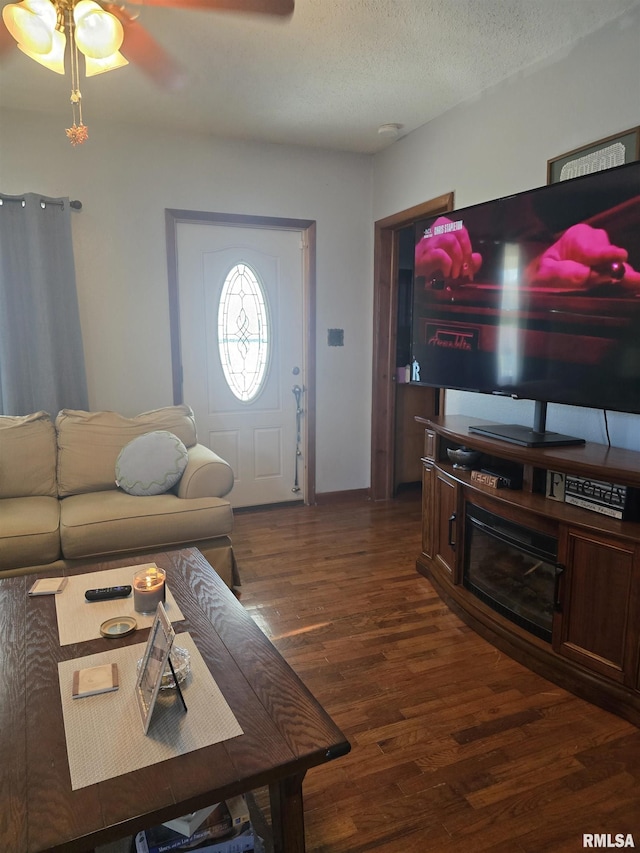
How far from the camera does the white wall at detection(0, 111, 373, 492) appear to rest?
350cm

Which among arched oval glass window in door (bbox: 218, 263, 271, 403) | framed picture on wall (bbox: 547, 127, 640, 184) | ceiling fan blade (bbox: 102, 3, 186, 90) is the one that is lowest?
arched oval glass window in door (bbox: 218, 263, 271, 403)

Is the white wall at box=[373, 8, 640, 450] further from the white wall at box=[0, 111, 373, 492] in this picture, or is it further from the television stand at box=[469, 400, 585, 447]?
the white wall at box=[0, 111, 373, 492]

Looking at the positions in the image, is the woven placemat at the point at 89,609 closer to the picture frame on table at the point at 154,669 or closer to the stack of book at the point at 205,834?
the picture frame on table at the point at 154,669

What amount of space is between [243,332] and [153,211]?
39.4 inches

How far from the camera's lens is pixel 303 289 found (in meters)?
4.26

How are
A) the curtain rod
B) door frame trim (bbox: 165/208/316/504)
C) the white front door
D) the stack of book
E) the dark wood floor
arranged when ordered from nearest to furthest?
the stack of book → the dark wood floor → the curtain rod → door frame trim (bbox: 165/208/316/504) → the white front door

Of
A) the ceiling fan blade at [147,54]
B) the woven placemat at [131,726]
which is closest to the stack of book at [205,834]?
the woven placemat at [131,726]

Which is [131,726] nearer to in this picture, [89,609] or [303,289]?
[89,609]

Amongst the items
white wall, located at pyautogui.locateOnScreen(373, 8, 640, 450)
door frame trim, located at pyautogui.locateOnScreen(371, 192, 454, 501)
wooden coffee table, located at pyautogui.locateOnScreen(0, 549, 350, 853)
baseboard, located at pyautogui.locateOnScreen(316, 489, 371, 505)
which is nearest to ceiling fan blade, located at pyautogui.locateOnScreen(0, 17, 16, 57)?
white wall, located at pyautogui.locateOnScreen(373, 8, 640, 450)

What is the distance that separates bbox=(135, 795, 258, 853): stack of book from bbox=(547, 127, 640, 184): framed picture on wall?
8.22ft

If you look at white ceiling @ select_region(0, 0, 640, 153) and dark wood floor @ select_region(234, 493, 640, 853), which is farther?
white ceiling @ select_region(0, 0, 640, 153)

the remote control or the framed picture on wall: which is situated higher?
the framed picture on wall

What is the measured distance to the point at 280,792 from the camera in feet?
3.93

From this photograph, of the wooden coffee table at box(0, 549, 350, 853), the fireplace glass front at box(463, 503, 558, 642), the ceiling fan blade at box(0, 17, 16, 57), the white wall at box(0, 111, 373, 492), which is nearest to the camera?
the wooden coffee table at box(0, 549, 350, 853)
